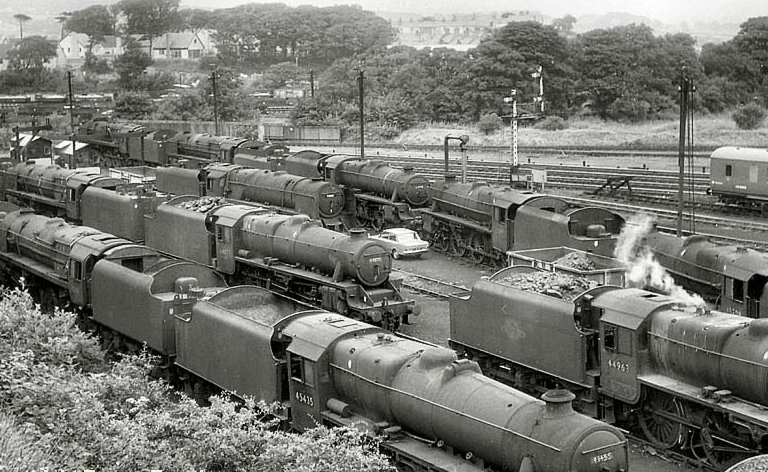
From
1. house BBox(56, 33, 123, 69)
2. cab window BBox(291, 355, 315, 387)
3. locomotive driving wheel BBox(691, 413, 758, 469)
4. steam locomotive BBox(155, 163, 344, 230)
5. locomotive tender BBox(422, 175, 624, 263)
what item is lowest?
locomotive driving wheel BBox(691, 413, 758, 469)

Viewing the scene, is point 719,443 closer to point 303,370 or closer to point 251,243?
point 303,370

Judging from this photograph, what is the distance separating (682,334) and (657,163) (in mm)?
34856

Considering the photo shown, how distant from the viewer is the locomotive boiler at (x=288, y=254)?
2275cm

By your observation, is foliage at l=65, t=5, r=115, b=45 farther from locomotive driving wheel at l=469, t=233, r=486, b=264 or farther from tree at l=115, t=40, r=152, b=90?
locomotive driving wheel at l=469, t=233, r=486, b=264

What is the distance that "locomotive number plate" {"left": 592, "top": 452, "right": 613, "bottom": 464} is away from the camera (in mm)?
10961

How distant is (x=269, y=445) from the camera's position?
11.6m

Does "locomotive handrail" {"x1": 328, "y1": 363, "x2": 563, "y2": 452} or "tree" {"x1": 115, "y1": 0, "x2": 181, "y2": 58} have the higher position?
"tree" {"x1": 115, "y1": 0, "x2": 181, "y2": 58}

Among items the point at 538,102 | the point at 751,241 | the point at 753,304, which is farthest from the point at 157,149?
the point at 753,304

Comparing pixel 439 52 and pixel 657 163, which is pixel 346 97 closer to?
pixel 439 52

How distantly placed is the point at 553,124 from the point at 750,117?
1239cm

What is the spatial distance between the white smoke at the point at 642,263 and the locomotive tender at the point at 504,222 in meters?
0.52

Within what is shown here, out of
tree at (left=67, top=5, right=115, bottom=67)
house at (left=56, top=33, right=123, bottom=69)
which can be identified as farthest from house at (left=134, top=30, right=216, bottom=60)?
tree at (left=67, top=5, right=115, bottom=67)

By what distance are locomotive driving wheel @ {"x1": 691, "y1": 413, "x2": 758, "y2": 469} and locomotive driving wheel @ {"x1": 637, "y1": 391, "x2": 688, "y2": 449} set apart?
37 centimetres

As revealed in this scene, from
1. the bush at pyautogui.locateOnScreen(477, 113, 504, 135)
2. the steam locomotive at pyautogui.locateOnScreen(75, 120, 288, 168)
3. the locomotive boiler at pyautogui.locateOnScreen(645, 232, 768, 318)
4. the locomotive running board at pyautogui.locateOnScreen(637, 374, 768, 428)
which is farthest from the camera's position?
the bush at pyautogui.locateOnScreen(477, 113, 504, 135)
